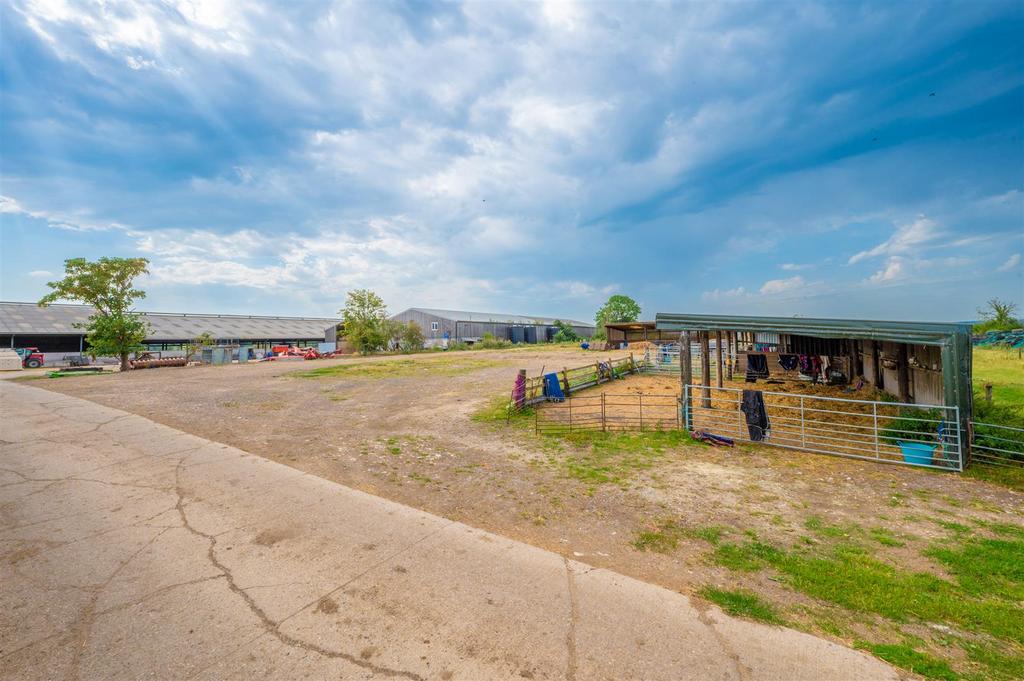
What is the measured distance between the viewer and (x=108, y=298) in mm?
32531

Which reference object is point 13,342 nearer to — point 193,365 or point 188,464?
point 193,365

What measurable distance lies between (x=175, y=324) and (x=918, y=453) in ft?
223

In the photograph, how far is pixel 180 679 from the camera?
3.23m

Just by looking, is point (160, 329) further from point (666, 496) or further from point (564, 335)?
point (666, 496)

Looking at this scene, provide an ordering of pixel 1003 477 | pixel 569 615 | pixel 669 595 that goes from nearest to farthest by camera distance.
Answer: pixel 569 615 < pixel 669 595 < pixel 1003 477

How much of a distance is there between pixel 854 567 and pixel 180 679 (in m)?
7.05

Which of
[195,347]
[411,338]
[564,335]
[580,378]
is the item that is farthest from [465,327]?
[580,378]

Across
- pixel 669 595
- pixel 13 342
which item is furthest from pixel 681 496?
pixel 13 342

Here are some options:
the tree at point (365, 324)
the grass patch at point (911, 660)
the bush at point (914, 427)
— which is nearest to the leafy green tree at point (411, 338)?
the tree at point (365, 324)

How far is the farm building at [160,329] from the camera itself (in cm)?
3988

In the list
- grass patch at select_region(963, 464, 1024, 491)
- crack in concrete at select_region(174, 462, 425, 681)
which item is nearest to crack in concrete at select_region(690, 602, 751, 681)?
crack in concrete at select_region(174, 462, 425, 681)

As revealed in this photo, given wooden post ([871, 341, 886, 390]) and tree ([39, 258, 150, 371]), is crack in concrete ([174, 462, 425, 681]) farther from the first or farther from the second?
tree ([39, 258, 150, 371])

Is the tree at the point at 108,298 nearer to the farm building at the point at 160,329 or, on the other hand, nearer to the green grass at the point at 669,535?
the farm building at the point at 160,329

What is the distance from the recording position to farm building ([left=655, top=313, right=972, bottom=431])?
8492 mm
